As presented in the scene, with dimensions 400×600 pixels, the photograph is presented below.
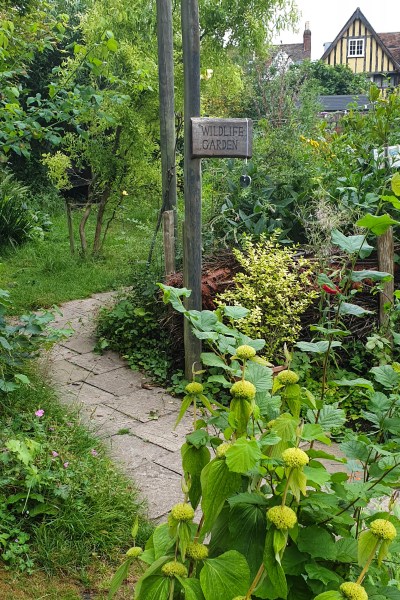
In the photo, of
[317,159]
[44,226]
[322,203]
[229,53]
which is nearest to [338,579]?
[322,203]

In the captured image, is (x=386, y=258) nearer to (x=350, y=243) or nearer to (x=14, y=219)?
(x=350, y=243)

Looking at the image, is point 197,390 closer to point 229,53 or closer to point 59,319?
point 59,319

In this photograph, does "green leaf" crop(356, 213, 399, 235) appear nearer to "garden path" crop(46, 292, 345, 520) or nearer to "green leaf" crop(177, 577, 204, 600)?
"green leaf" crop(177, 577, 204, 600)

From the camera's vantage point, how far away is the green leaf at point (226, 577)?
3.81 ft

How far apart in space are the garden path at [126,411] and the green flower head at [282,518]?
2273 mm

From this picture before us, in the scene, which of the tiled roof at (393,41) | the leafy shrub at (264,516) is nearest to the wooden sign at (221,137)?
the leafy shrub at (264,516)

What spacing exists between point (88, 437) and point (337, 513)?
2.64 metres

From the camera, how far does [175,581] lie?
1.26 meters

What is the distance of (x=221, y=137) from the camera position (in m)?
4.72

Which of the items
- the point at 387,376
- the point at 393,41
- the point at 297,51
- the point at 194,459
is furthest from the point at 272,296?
the point at 297,51

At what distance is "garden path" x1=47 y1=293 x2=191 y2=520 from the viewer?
368 cm

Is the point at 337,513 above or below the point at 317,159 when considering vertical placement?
below

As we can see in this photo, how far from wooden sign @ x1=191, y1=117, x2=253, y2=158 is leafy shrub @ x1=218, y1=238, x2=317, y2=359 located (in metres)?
0.92

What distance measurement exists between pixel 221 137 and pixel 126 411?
6.98 ft
